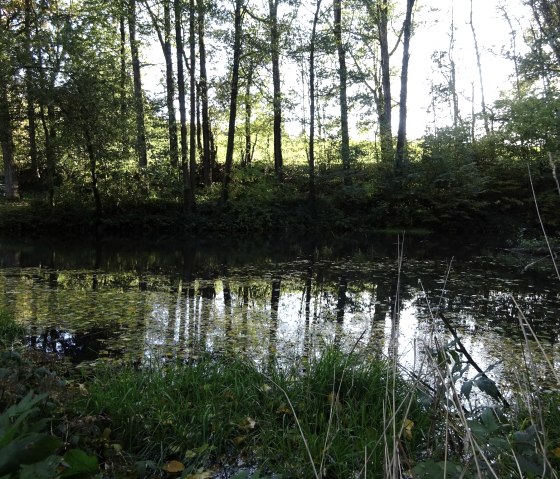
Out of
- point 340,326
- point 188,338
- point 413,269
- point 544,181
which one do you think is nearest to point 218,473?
point 188,338

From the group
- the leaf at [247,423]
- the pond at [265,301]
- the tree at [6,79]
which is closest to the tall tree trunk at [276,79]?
the pond at [265,301]

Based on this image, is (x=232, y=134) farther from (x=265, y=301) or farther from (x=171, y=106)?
(x=265, y=301)

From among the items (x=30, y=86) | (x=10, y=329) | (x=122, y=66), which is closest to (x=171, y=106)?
(x=122, y=66)

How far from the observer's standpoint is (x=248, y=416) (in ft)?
9.95

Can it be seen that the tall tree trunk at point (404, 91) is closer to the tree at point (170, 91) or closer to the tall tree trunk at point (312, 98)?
the tall tree trunk at point (312, 98)

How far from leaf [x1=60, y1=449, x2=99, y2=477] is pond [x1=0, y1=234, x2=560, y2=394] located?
3.22 feet

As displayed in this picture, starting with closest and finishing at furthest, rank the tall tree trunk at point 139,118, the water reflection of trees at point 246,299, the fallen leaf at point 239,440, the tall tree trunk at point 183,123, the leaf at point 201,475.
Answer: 1. the leaf at point 201,475
2. the fallen leaf at point 239,440
3. the water reflection of trees at point 246,299
4. the tall tree trunk at point 139,118
5. the tall tree trunk at point 183,123

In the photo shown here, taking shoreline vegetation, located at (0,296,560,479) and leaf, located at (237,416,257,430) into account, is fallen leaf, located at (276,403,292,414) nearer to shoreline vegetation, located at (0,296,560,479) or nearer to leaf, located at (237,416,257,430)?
shoreline vegetation, located at (0,296,560,479)

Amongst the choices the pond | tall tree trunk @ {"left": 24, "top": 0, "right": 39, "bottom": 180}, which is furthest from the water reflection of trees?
tall tree trunk @ {"left": 24, "top": 0, "right": 39, "bottom": 180}

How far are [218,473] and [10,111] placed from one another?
16.2 m

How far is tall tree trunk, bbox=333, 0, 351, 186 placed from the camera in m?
20.1

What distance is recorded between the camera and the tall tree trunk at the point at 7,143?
15039 millimetres

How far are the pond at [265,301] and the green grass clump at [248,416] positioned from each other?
0.47 metres

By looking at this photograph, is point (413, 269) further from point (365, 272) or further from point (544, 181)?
point (544, 181)
